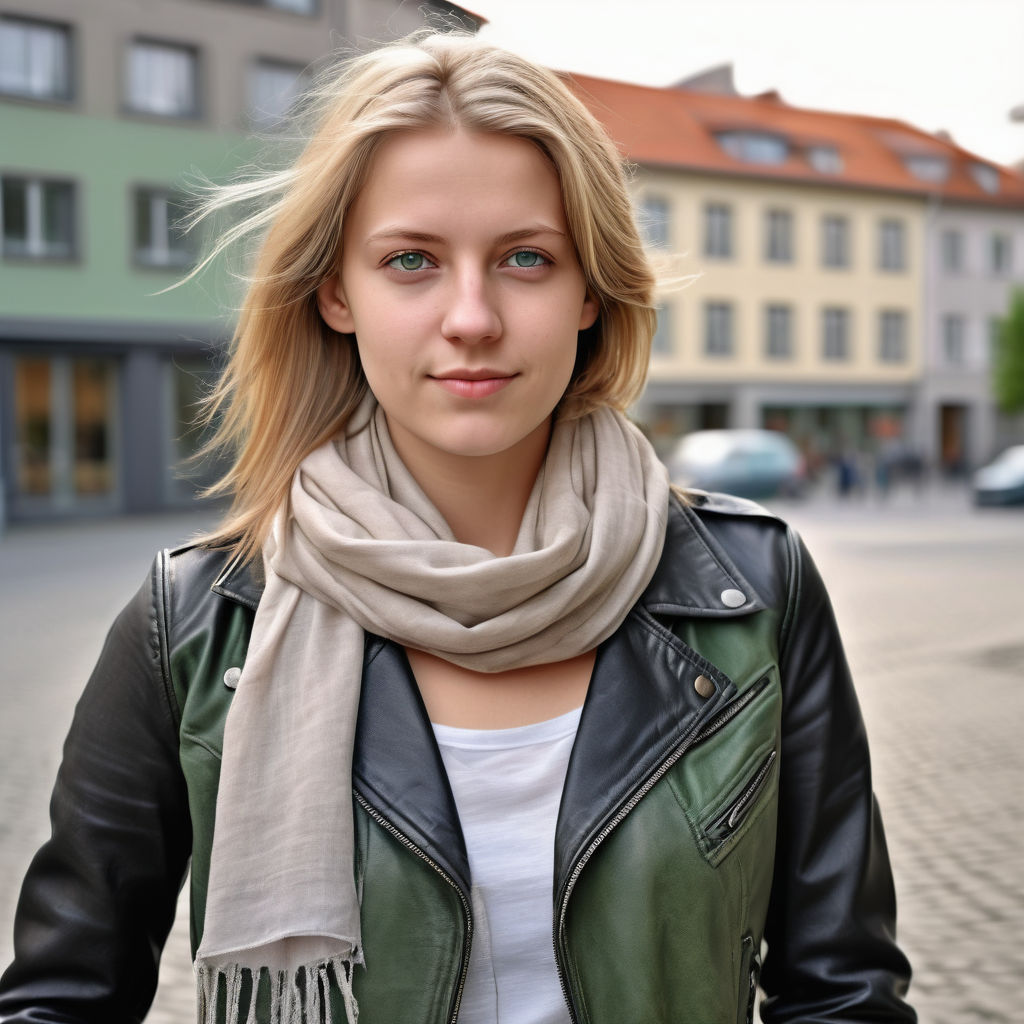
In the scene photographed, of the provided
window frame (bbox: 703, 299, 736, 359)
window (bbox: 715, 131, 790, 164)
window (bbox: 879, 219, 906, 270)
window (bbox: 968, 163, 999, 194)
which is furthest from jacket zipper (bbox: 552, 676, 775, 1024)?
window (bbox: 968, 163, 999, 194)

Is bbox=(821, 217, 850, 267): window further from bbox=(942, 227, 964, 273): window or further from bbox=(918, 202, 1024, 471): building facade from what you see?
bbox=(942, 227, 964, 273): window

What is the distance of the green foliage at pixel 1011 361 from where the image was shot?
4241cm

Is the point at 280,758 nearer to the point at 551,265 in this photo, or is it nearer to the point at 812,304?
the point at 551,265

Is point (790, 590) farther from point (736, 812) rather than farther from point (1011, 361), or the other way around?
point (1011, 361)

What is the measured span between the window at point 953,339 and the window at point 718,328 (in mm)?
8598

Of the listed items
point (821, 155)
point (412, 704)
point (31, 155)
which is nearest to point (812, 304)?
point (821, 155)

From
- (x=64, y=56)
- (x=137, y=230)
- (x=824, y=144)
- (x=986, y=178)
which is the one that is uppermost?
(x=824, y=144)

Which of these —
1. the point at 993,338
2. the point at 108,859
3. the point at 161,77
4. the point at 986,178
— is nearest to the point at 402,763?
the point at 108,859

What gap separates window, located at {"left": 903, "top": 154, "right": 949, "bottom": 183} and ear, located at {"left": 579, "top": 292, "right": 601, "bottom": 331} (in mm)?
42898

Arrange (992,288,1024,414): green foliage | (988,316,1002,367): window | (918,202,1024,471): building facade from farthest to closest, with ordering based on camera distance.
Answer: (988,316,1002,367): window, (992,288,1024,414): green foliage, (918,202,1024,471): building facade

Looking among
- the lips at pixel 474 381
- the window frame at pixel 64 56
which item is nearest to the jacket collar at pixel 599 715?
the lips at pixel 474 381

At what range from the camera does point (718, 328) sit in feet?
125

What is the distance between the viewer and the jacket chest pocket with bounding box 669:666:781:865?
5.09ft

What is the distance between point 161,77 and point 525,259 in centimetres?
2506
